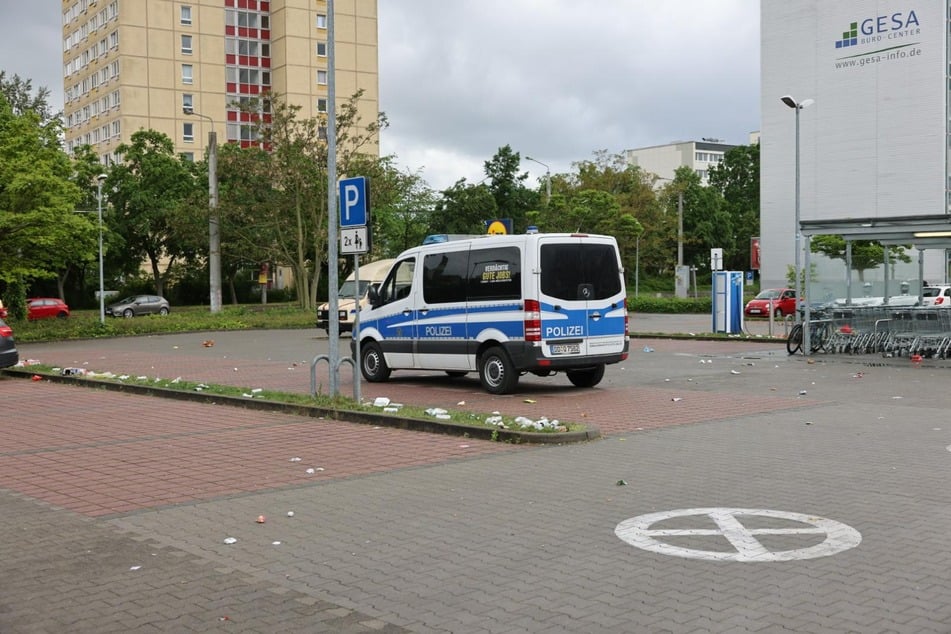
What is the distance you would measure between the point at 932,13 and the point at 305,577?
6778 cm

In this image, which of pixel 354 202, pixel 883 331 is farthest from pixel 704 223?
pixel 354 202

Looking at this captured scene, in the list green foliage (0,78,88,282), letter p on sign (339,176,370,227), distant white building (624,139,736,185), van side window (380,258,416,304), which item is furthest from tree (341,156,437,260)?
distant white building (624,139,736,185)

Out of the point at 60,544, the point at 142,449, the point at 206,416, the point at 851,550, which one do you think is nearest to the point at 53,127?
the point at 206,416

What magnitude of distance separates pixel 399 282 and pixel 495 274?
7.82 feet

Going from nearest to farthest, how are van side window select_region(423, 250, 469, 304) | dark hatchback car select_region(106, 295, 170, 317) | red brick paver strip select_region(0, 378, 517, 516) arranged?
red brick paver strip select_region(0, 378, 517, 516)
van side window select_region(423, 250, 469, 304)
dark hatchback car select_region(106, 295, 170, 317)

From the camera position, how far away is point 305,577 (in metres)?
5.51

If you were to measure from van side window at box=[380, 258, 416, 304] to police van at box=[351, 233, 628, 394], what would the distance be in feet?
0.09

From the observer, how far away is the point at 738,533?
20.6 feet

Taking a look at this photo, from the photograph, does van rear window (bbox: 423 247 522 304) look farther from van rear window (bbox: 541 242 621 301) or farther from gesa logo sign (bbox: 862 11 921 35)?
gesa logo sign (bbox: 862 11 921 35)

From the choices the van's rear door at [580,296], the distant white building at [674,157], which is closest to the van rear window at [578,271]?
the van's rear door at [580,296]

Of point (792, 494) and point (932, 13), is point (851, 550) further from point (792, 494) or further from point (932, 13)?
point (932, 13)

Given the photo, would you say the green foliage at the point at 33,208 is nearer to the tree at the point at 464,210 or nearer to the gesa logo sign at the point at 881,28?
the tree at the point at 464,210

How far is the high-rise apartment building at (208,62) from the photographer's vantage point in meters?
76.4

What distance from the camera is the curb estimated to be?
10.2 meters
